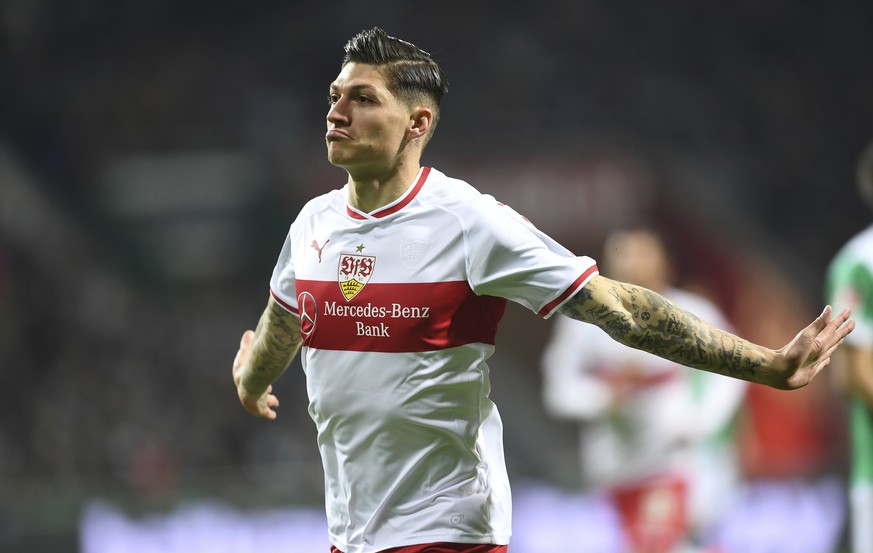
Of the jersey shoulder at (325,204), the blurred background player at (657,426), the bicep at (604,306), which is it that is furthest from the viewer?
the blurred background player at (657,426)

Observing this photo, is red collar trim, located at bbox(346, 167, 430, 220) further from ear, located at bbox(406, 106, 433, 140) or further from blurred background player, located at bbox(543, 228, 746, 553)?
blurred background player, located at bbox(543, 228, 746, 553)

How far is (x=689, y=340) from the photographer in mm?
3137

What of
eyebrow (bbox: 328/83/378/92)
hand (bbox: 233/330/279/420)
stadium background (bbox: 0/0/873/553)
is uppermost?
stadium background (bbox: 0/0/873/553)

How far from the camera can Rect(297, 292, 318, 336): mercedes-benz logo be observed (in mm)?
3346

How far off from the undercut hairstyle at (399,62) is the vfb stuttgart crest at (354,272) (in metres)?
0.43

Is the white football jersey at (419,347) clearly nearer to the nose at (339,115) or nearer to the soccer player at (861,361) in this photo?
the nose at (339,115)

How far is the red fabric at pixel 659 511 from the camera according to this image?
6820 millimetres

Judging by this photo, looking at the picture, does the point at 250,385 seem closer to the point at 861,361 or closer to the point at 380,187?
the point at 380,187

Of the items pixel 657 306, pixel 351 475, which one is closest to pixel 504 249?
pixel 657 306

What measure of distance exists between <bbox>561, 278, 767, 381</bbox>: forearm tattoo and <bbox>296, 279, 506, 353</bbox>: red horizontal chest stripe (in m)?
0.23

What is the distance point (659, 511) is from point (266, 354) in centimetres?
368

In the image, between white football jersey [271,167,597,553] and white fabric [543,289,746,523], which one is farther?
white fabric [543,289,746,523]

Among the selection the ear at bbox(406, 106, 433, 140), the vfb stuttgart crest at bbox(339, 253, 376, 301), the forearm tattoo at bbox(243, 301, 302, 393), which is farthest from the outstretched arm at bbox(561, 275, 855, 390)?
the forearm tattoo at bbox(243, 301, 302, 393)

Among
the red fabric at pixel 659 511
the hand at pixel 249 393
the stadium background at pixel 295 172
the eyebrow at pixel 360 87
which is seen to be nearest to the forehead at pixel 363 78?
the eyebrow at pixel 360 87
